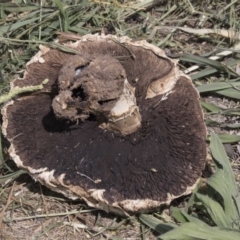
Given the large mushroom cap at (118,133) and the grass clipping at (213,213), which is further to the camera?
the large mushroom cap at (118,133)

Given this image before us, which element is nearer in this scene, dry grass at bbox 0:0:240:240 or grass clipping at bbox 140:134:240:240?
grass clipping at bbox 140:134:240:240

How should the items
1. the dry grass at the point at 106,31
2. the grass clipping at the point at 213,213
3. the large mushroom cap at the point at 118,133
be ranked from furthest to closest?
1. the dry grass at the point at 106,31
2. the large mushroom cap at the point at 118,133
3. the grass clipping at the point at 213,213

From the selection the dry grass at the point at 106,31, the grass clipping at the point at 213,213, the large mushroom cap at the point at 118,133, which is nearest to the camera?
the grass clipping at the point at 213,213

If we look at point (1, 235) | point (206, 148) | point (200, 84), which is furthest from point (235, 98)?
point (1, 235)

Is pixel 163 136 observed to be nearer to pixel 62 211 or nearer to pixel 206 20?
pixel 62 211

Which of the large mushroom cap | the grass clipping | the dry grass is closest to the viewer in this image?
the grass clipping
